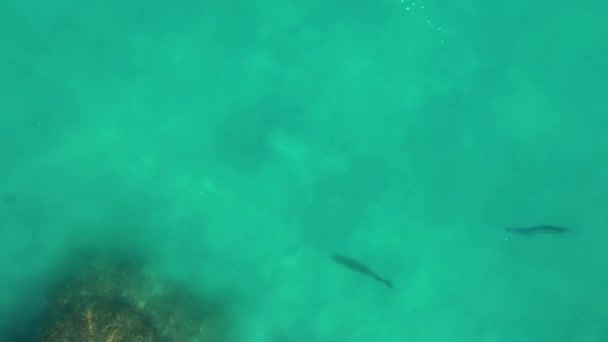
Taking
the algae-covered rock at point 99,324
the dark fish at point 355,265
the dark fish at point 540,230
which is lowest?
the algae-covered rock at point 99,324

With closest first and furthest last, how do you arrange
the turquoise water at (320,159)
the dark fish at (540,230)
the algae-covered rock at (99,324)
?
the algae-covered rock at (99,324), the turquoise water at (320,159), the dark fish at (540,230)

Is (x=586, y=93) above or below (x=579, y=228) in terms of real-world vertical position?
above

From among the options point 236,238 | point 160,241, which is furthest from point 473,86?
point 160,241

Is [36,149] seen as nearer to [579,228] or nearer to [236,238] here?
[236,238]

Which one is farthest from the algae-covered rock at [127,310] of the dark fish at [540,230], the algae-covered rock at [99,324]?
the dark fish at [540,230]

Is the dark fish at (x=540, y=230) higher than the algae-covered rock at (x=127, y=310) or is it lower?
higher

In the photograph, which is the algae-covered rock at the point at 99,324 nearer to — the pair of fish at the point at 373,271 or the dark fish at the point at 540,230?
the pair of fish at the point at 373,271

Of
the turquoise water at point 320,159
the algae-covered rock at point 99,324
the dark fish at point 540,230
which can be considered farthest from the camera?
the dark fish at point 540,230

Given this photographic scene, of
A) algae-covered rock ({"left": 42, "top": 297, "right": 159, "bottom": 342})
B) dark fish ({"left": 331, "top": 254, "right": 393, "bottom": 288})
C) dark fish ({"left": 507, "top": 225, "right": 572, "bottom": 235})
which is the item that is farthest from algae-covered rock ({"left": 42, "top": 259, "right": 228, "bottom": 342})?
dark fish ({"left": 507, "top": 225, "right": 572, "bottom": 235})
